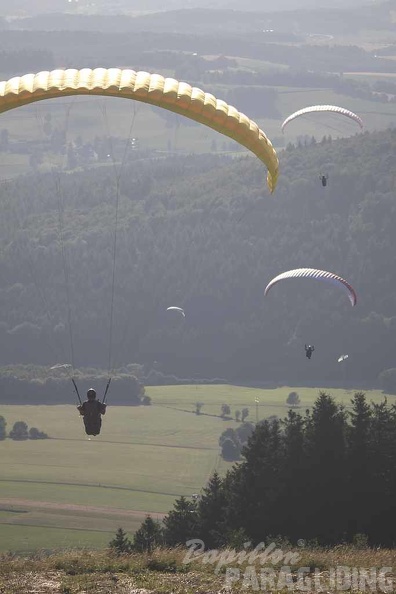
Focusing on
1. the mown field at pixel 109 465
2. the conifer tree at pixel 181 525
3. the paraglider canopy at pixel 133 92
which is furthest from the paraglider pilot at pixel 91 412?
the mown field at pixel 109 465

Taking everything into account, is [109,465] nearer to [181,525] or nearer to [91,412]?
[181,525]

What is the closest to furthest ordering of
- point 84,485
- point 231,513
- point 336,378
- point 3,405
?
point 231,513
point 84,485
point 3,405
point 336,378

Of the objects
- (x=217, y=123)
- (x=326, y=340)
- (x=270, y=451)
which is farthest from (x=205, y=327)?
(x=217, y=123)

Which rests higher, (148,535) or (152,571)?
(148,535)

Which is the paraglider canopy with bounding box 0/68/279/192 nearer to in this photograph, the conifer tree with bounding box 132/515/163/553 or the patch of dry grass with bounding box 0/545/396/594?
the patch of dry grass with bounding box 0/545/396/594

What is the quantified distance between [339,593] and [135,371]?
149 m

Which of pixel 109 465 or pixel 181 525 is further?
pixel 109 465

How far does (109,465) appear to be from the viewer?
114875 mm

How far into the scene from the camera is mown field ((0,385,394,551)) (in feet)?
298

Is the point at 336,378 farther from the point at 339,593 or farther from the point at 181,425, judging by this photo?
the point at 339,593

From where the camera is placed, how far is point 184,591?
24.4m

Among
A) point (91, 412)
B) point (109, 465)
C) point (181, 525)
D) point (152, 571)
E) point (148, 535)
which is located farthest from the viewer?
point (109, 465)

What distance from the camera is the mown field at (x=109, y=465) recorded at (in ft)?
298

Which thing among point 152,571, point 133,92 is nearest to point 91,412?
point 152,571
